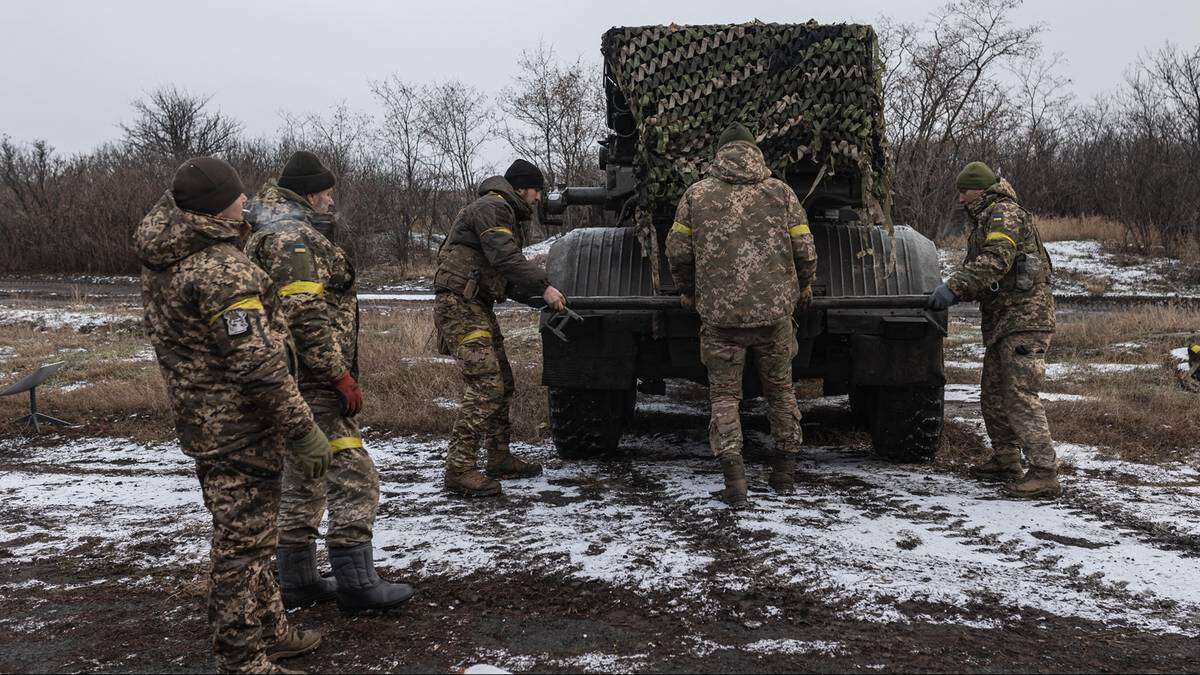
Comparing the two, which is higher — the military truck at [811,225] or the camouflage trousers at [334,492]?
the military truck at [811,225]

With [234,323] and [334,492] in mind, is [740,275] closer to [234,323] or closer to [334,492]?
[334,492]

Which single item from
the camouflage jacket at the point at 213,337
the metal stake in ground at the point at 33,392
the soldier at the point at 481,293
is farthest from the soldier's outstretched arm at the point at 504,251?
the metal stake in ground at the point at 33,392

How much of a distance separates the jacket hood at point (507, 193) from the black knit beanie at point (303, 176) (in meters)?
1.60

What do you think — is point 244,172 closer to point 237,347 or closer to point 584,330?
point 584,330

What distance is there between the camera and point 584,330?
17.7 ft

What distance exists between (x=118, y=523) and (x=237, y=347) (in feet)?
8.96

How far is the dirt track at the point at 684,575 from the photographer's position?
3.23 metres

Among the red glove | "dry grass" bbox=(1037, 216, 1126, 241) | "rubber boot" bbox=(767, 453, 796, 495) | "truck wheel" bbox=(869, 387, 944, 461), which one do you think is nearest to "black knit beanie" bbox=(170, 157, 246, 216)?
the red glove

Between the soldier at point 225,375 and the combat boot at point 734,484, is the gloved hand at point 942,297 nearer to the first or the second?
the combat boot at point 734,484

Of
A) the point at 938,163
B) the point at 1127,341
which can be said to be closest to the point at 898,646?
the point at 1127,341

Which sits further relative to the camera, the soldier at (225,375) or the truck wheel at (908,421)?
the truck wheel at (908,421)

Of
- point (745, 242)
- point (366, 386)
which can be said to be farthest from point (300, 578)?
point (366, 386)

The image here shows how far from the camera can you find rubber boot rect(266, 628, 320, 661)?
3.17 meters

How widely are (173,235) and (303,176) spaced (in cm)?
101
